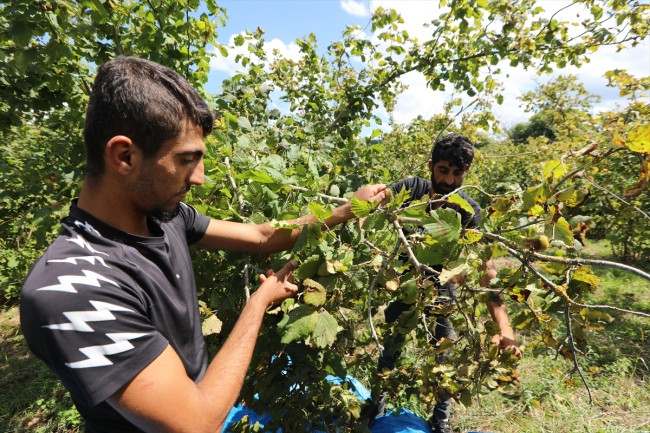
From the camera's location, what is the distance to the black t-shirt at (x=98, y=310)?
804mm

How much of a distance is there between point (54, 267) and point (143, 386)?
0.37 m

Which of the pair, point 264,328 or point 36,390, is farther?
point 36,390

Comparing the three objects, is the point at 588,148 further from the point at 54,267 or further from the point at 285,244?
the point at 54,267

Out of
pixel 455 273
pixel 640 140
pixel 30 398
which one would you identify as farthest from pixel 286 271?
pixel 30 398

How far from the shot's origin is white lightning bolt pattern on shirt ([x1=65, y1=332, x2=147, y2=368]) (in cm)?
80

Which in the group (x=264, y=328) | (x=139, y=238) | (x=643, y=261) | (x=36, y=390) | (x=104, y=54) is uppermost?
(x=104, y=54)

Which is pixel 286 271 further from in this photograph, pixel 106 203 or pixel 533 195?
pixel 533 195

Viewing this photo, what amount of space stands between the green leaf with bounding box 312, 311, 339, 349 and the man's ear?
0.77m

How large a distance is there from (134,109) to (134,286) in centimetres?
51

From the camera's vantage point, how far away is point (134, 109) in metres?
0.99

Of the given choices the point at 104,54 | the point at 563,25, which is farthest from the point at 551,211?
the point at 563,25

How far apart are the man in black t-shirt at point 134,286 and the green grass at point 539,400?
2247mm

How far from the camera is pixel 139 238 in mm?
1123

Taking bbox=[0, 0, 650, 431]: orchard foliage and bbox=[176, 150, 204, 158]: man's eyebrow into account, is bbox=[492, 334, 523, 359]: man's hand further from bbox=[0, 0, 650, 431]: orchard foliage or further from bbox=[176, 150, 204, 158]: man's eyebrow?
bbox=[176, 150, 204, 158]: man's eyebrow
